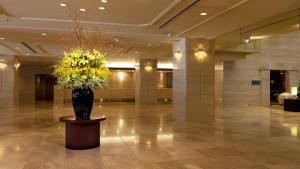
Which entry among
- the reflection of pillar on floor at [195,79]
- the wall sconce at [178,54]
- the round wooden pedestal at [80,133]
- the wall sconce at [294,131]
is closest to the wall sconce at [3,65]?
the wall sconce at [178,54]

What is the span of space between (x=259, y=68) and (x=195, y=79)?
1145 centimetres

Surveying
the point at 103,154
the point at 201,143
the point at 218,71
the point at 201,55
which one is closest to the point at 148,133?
the point at 201,143

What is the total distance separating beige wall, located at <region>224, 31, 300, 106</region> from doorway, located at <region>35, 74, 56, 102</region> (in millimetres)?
16166

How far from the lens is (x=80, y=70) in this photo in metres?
5.78

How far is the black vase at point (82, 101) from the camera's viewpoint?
583cm

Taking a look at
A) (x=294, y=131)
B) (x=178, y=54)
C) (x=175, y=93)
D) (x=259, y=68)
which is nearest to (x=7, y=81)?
(x=175, y=93)

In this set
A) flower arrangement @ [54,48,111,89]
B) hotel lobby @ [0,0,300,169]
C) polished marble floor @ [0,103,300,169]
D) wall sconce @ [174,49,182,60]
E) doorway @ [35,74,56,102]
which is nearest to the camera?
polished marble floor @ [0,103,300,169]

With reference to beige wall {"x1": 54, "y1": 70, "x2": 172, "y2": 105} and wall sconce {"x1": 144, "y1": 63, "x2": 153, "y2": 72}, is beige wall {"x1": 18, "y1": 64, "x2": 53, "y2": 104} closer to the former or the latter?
beige wall {"x1": 54, "y1": 70, "x2": 172, "y2": 105}

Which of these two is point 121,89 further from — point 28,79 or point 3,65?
point 3,65

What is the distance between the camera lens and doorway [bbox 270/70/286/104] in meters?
22.5

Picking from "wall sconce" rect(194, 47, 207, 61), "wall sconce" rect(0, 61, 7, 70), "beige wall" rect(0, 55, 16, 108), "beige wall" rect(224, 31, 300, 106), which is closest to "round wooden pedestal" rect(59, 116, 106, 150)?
"wall sconce" rect(194, 47, 207, 61)

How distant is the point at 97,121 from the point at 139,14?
3966 millimetres

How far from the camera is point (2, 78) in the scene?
17016 millimetres

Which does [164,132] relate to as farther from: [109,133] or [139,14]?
[139,14]
